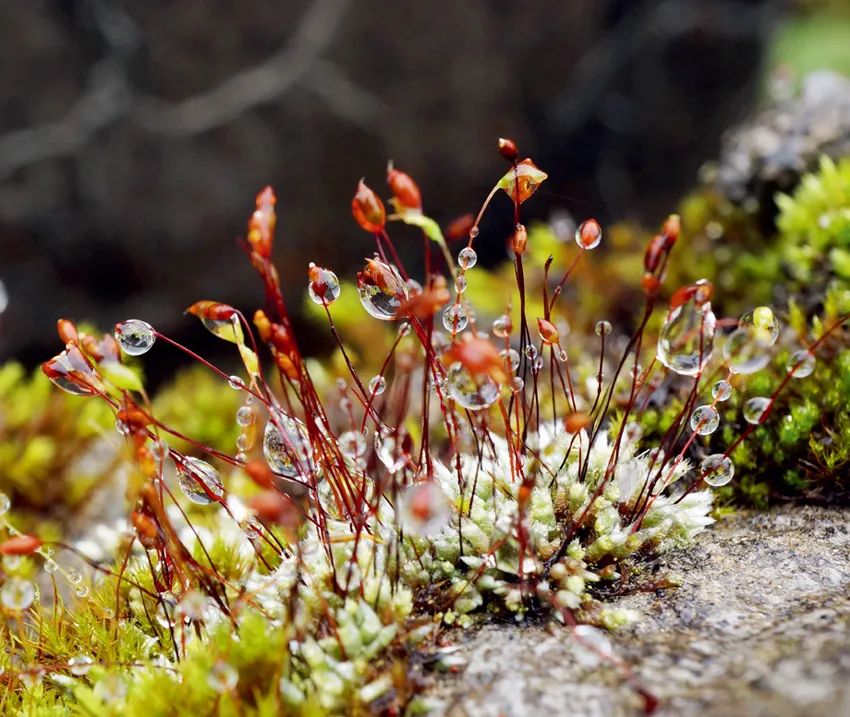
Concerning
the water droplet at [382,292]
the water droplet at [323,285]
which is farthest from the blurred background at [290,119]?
the water droplet at [323,285]

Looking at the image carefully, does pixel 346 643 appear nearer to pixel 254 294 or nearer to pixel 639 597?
pixel 639 597

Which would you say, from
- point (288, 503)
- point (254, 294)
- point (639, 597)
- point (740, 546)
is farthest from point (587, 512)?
point (254, 294)

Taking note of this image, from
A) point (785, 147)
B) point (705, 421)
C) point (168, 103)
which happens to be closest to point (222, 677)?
point (705, 421)

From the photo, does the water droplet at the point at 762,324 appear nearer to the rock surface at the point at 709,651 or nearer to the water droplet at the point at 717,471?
the water droplet at the point at 717,471

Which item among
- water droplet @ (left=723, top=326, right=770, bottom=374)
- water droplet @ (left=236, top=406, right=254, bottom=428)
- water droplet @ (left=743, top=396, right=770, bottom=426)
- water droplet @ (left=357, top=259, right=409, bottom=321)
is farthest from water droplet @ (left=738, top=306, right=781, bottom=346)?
water droplet @ (left=236, top=406, right=254, bottom=428)

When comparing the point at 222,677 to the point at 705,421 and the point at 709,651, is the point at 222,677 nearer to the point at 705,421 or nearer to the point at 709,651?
the point at 709,651
